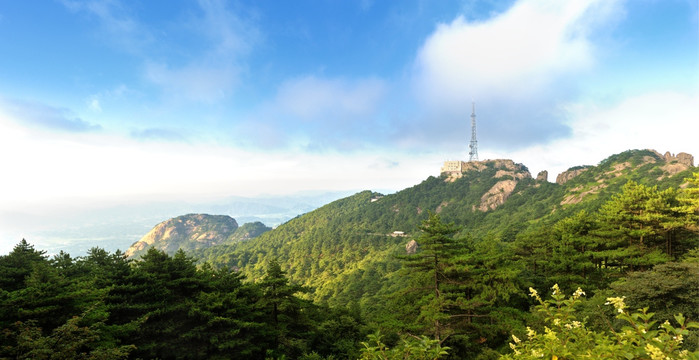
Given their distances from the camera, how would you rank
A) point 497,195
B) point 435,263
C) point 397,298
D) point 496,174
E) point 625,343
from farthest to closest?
point 496,174, point 497,195, point 397,298, point 435,263, point 625,343

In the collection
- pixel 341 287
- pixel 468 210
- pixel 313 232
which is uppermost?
pixel 468 210

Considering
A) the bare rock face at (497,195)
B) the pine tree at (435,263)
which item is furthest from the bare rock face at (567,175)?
the pine tree at (435,263)

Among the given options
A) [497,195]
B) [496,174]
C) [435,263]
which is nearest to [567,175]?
[497,195]

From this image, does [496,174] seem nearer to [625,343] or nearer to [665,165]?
[665,165]

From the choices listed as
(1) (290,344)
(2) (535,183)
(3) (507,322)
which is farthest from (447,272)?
(2) (535,183)

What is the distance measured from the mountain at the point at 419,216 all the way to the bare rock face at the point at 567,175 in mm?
324

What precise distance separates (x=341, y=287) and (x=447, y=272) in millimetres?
72819

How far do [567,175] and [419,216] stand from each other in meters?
62.6

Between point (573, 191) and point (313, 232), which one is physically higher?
point (573, 191)

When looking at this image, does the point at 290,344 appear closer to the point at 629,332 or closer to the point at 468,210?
the point at 629,332

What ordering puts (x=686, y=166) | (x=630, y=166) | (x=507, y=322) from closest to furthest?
(x=507, y=322) < (x=686, y=166) < (x=630, y=166)

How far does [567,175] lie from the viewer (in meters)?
116

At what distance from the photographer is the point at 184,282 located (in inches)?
691

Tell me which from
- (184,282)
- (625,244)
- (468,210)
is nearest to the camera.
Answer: (184,282)
